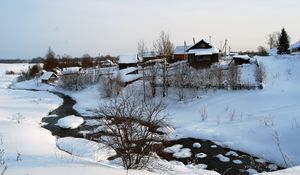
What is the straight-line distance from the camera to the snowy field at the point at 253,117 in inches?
825

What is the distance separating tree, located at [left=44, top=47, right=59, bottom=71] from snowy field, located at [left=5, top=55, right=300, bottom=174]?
55493 mm

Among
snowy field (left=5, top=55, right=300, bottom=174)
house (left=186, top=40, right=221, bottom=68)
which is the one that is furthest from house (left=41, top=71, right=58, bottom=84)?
house (left=186, top=40, right=221, bottom=68)

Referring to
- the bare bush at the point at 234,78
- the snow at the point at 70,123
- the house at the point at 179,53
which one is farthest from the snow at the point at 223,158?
the house at the point at 179,53

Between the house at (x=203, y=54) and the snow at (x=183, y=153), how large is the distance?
25.3 meters

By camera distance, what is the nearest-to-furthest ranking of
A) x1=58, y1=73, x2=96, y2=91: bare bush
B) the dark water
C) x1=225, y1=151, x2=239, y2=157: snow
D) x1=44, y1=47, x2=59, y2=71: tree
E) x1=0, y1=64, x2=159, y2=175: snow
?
x1=0, y1=64, x2=159, y2=175: snow < the dark water < x1=225, y1=151, x2=239, y2=157: snow < x1=58, y1=73, x2=96, y2=91: bare bush < x1=44, y1=47, x2=59, y2=71: tree

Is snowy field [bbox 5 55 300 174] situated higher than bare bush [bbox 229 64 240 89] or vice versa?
bare bush [bbox 229 64 240 89]

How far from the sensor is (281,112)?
2523 cm

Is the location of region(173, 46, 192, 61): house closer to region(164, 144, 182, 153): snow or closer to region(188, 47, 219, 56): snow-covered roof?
region(188, 47, 219, 56): snow-covered roof

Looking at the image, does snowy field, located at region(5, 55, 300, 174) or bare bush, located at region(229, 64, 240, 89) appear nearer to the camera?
snowy field, located at region(5, 55, 300, 174)

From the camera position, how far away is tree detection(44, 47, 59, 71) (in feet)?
306

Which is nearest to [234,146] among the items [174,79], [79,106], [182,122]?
[182,122]

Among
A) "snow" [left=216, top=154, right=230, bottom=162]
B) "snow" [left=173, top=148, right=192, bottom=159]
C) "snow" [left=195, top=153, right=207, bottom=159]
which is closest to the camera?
"snow" [left=216, top=154, right=230, bottom=162]

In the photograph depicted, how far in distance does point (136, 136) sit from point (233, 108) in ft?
63.7

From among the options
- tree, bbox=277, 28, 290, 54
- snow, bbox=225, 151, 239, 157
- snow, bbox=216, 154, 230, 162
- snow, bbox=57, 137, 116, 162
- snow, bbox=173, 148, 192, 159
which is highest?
tree, bbox=277, 28, 290, 54
